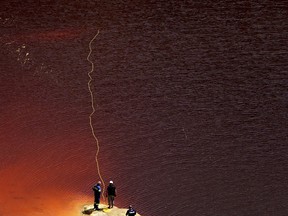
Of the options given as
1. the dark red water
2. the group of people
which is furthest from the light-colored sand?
the dark red water

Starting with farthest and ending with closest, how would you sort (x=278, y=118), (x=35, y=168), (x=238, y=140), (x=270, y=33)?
(x=270, y=33), (x=278, y=118), (x=238, y=140), (x=35, y=168)

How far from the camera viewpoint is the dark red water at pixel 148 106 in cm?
1880

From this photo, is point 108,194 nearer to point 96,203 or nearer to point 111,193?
point 111,193

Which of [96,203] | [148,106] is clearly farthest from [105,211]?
[148,106]

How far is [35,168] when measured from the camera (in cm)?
1905

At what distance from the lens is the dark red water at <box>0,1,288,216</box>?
18.8m

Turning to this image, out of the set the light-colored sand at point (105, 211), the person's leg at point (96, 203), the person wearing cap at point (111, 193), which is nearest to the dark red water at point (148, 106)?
the light-colored sand at point (105, 211)

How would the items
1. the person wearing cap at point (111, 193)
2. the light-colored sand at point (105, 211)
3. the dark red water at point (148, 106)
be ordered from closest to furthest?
the light-colored sand at point (105, 211) → the person wearing cap at point (111, 193) → the dark red water at point (148, 106)

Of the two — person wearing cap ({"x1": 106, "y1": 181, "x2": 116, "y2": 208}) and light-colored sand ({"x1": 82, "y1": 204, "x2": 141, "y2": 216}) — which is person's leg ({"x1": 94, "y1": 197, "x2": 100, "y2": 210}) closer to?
light-colored sand ({"x1": 82, "y1": 204, "x2": 141, "y2": 216})

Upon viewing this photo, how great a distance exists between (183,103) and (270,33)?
8978 millimetres

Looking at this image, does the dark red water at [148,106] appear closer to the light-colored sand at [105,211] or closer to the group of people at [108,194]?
the light-colored sand at [105,211]

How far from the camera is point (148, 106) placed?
2378 centimetres

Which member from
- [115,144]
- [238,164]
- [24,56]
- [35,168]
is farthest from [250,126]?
[24,56]

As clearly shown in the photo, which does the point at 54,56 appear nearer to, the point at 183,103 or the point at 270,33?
the point at 183,103
